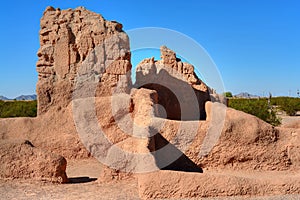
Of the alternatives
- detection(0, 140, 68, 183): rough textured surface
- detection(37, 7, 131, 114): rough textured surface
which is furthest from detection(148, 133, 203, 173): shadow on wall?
detection(37, 7, 131, 114): rough textured surface

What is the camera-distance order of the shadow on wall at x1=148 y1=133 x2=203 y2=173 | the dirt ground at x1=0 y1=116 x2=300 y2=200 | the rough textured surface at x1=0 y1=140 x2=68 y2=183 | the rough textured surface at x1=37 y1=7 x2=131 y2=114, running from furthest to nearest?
the rough textured surface at x1=37 y1=7 x2=131 y2=114 → the rough textured surface at x1=0 y1=140 x2=68 y2=183 → the shadow on wall at x1=148 y1=133 x2=203 y2=173 → the dirt ground at x1=0 y1=116 x2=300 y2=200

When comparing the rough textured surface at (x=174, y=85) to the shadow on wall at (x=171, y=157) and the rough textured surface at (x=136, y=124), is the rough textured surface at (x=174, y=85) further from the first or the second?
the shadow on wall at (x=171, y=157)

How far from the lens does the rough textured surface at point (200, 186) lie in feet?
20.2

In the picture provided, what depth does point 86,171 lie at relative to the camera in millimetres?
9227

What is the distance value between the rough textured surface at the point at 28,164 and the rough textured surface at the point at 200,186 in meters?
2.37

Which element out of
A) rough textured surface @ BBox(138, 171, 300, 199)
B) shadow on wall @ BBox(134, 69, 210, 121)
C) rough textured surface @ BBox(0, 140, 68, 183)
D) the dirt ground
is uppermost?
shadow on wall @ BBox(134, 69, 210, 121)

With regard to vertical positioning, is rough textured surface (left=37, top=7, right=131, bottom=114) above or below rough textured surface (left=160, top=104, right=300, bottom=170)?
above

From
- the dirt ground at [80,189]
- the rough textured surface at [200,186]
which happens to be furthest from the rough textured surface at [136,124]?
the dirt ground at [80,189]

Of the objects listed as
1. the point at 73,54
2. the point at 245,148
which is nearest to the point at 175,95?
the point at 73,54

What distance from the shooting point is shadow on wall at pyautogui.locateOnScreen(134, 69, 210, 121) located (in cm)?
1367

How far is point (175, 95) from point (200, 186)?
25.8 ft

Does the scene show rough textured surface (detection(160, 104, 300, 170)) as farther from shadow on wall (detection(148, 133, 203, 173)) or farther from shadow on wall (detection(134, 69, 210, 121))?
shadow on wall (detection(134, 69, 210, 121))

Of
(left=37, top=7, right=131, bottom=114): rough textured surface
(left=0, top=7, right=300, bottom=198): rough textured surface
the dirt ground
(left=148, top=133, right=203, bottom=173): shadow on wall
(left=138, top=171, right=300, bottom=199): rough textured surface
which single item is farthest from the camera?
(left=37, top=7, right=131, bottom=114): rough textured surface

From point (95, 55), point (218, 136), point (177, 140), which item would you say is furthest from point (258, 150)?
point (95, 55)
